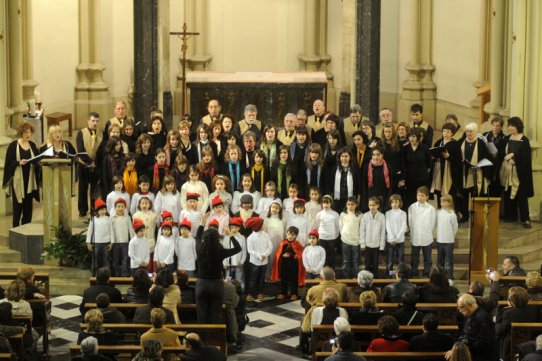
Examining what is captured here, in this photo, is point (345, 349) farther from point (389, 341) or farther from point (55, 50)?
point (55, 50)

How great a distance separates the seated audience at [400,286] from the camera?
50.7 ft

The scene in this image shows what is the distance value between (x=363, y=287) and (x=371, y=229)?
7.99ft

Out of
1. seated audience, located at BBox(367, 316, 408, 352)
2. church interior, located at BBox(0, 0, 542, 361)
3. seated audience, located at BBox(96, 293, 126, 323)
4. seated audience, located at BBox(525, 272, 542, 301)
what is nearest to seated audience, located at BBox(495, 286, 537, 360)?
church interior, located at BBox(0, 0, 542, 361)

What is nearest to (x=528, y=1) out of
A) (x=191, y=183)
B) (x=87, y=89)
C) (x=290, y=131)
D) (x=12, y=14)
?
(x=290, y=131)

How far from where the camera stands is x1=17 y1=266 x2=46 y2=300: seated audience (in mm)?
15336

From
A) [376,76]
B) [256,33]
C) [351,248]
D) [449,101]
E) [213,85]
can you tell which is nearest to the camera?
[351,248]

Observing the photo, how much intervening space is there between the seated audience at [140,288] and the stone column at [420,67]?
11875 millimetres

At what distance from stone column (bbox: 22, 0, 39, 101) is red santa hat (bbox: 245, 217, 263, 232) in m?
Answer: 8.15

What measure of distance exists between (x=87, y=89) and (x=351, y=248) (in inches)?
398

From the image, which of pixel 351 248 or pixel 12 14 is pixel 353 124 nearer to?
pixel 351 248

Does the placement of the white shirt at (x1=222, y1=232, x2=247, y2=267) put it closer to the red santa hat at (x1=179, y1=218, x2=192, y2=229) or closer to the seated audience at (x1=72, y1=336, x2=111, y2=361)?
the red santa hat at (x1=179, y1=218, x2=192, y2=229)

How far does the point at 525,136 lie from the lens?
64.1ft

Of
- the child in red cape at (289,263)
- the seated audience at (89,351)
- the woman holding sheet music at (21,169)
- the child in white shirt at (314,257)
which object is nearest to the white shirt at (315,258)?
the child in white shirt at (314,257)

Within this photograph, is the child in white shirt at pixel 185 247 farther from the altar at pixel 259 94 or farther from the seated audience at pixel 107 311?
the altar at pixel 259 94
